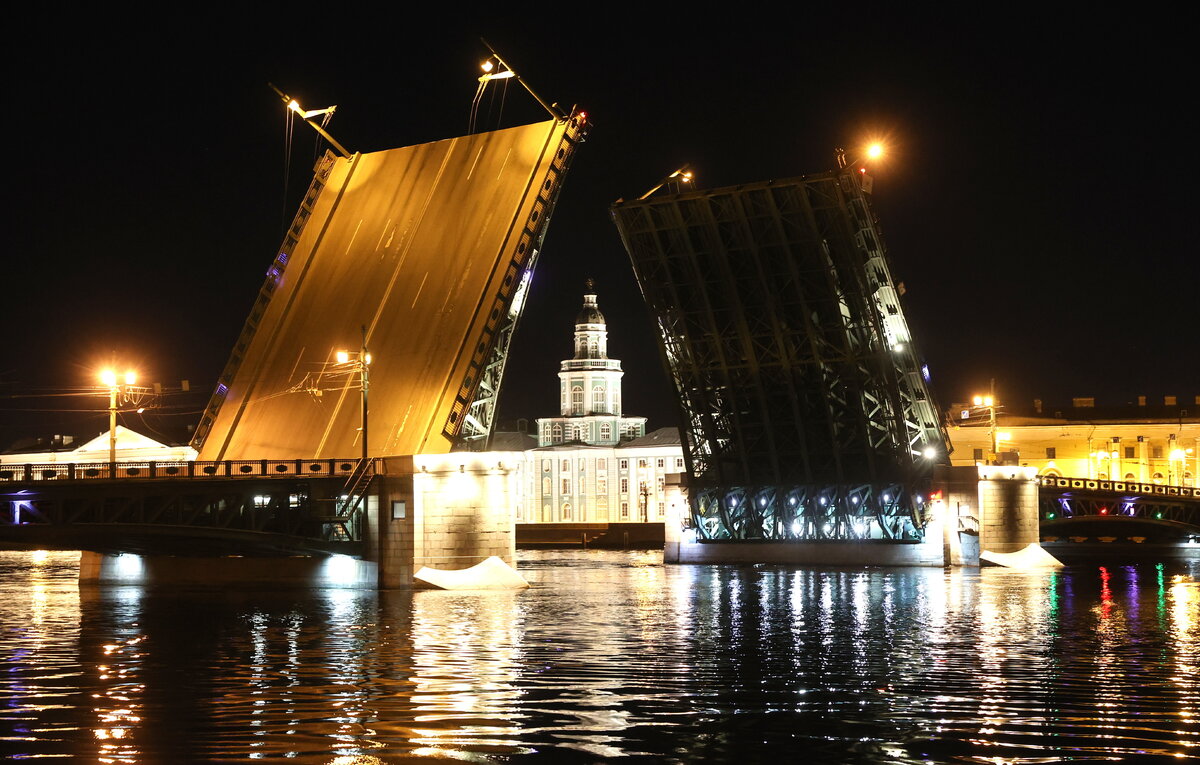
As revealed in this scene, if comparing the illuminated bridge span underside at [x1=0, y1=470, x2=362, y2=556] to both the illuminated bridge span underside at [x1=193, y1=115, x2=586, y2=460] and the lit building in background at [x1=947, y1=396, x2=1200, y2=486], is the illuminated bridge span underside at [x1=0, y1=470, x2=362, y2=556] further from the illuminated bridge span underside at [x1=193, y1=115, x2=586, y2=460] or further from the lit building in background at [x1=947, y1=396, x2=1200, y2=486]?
the lit building in background at [x1=947, y1=396, x2=1200, y2=486]

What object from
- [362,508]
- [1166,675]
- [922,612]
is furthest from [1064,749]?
[362,508]

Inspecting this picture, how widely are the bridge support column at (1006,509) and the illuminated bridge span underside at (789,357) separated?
385cm

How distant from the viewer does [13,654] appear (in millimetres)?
24828

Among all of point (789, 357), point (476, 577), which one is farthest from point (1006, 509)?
point (476, 577)

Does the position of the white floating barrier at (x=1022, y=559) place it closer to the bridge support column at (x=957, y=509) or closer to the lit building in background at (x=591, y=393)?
the bridge support column at (x=957, y=509)

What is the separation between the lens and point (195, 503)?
43062 mm

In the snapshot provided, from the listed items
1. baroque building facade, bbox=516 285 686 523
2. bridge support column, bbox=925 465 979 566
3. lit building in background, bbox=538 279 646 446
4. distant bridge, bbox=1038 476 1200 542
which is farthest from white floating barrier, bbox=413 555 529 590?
lit building in background, bbox=538 279 646 446

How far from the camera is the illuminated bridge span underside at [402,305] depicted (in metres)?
43.8

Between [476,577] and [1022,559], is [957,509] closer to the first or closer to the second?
[1022,559]

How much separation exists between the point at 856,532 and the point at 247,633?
3597 centimetres

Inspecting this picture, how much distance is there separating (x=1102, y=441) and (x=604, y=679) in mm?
96173

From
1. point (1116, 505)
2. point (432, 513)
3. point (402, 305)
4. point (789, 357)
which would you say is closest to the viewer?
point (432, 513)

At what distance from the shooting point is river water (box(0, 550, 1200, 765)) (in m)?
15.2

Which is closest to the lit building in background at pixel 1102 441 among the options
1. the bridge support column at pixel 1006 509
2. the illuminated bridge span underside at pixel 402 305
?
the bridge support column at pixel 1006 509
